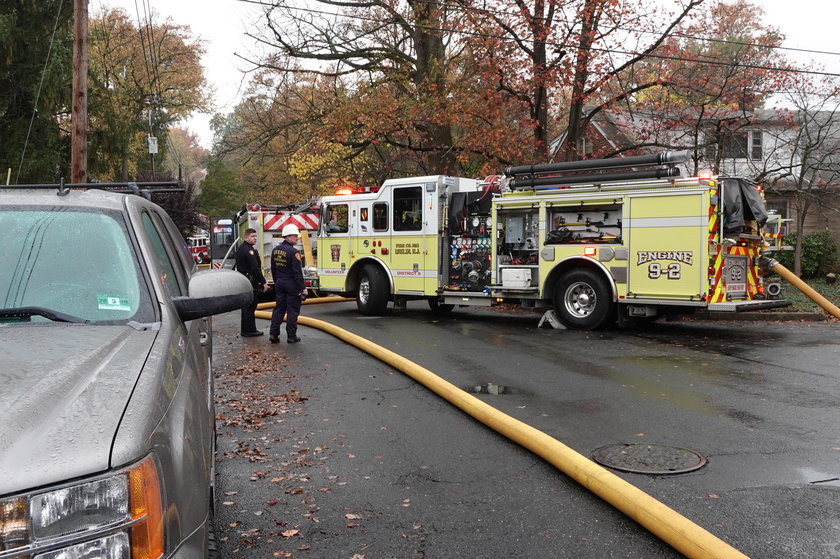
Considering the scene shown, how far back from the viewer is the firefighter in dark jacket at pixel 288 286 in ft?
38.1

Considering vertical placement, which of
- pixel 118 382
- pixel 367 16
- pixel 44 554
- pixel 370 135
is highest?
pixel 367 16

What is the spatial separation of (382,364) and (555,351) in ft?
8.41

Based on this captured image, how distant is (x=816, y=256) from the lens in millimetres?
24781

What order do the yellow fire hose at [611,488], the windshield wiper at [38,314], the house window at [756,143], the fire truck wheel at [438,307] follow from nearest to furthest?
1. the windshield wiper at [38,314]
2. the yellow fire hose at [611,488]
3. the fire truck wheel at [438,307]
4. the house window at [756,143]

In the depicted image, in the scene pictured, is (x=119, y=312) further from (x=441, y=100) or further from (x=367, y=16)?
(x=367, y=16)

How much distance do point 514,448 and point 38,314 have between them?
11.9 ft

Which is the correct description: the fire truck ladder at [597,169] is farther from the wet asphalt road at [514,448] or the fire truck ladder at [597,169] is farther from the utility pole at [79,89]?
the utility pole at [79,89]

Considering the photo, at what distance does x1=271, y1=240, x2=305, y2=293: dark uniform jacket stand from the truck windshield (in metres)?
8.37

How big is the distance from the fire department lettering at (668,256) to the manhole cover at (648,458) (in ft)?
21.7

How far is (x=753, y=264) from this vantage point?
486 inches

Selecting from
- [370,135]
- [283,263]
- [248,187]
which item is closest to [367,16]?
[370,135]

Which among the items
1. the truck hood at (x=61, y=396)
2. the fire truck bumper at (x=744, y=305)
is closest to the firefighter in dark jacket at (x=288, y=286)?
the fire truck bumper at (x=744, y=305)

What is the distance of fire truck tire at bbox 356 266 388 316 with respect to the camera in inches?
626

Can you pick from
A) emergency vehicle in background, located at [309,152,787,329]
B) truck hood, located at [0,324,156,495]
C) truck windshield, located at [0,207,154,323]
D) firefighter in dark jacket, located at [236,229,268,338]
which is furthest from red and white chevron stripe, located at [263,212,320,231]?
truck hood, located at [0,324,156,495]
